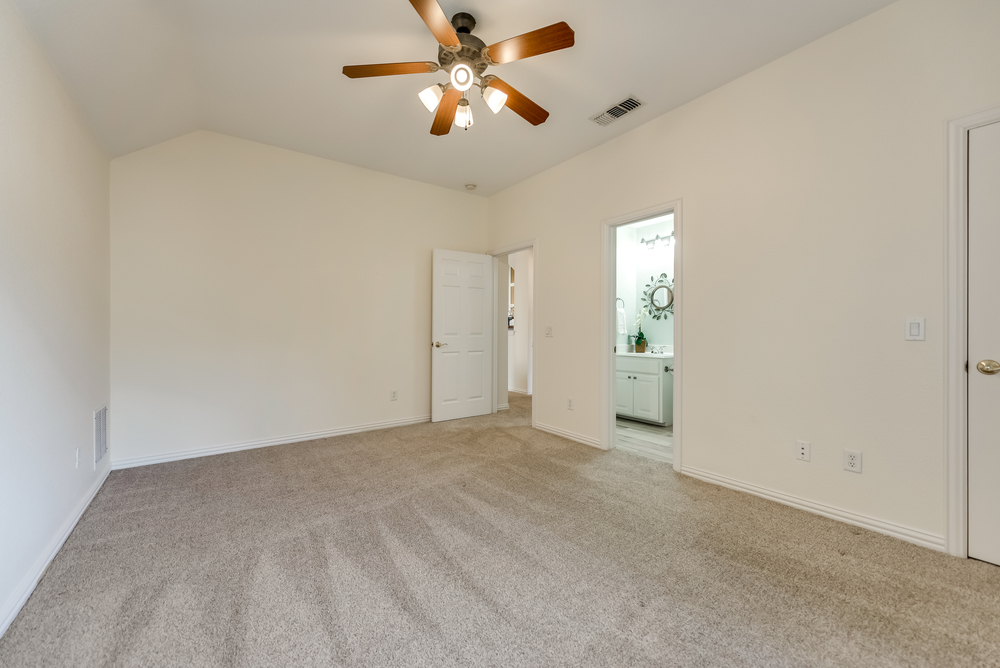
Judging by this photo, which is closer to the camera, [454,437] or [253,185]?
[253,185]

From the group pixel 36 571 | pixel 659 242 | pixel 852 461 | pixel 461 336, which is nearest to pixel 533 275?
pixel 461 336

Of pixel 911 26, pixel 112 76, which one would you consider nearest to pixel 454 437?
Result: pixel 112 76

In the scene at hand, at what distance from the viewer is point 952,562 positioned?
1883 millimetres

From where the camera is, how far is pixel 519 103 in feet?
8.02

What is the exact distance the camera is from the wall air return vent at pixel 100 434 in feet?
9.09

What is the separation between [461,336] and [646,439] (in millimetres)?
2304

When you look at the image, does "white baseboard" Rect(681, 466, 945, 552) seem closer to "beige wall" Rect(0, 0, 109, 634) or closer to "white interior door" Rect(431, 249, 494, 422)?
"white interior door" Rect(431, 249, 494, 422)

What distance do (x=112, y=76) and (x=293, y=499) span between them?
2.68 meters

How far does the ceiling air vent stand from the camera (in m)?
3.00

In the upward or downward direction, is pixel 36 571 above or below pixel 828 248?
below

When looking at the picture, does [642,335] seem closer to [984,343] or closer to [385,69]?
[984,343]

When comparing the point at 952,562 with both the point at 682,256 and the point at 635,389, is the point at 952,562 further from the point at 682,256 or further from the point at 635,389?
the point at 635,389

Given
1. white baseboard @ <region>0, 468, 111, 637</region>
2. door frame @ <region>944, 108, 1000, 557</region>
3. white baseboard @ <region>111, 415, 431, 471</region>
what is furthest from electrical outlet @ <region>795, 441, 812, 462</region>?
white baseboard @ <region>0, 468, 111, 637</region>

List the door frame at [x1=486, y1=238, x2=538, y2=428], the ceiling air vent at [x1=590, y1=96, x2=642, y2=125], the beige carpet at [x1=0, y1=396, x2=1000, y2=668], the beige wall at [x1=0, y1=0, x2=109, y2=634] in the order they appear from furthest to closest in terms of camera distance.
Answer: the door frame at [x1=486, y1=238, x2=538, y2=428] < the ceiling air vent at [x1=590, y1=96, x2=642, y2=125] < the beige wall at [x1=0, y1=0, x2=109, y2=634] < the beige carpet at [x1=0, y1=396, x2=1000, y2=668]
